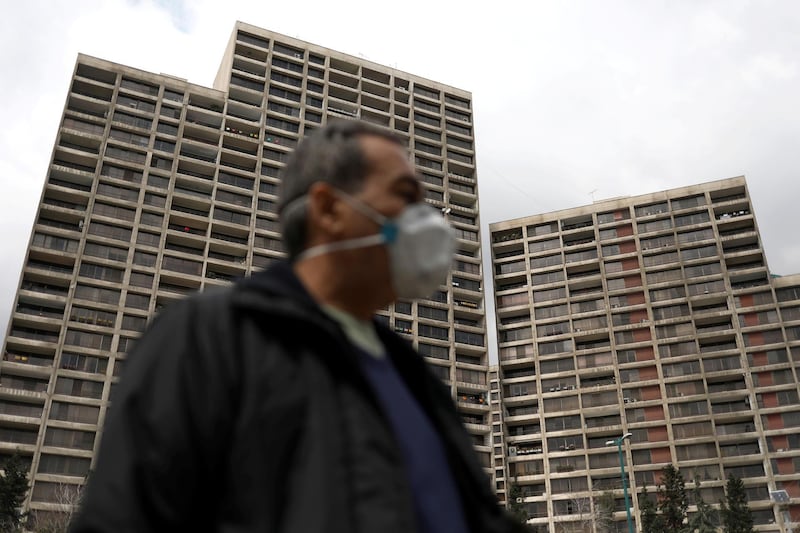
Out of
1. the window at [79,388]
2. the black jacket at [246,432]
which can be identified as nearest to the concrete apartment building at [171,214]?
the window at [79,388]

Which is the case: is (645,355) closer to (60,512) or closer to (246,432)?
(60,512)

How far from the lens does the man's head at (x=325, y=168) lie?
193 cm

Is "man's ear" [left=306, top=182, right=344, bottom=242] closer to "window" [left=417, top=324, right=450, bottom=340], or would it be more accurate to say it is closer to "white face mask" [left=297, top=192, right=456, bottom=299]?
"white face mask" [left=297, top=192, right=456, bottom=299]

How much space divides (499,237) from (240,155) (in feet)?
114

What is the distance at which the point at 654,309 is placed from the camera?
7269cm

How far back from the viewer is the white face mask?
1.93 meters

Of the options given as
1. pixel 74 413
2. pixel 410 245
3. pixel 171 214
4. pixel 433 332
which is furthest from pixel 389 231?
pixel 433 332

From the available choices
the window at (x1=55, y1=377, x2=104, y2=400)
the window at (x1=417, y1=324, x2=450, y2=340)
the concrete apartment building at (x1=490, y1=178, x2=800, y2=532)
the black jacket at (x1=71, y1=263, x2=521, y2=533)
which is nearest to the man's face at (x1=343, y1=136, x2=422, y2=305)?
the black jacket at (x1=71, y1=263, x2=521, y2=533)

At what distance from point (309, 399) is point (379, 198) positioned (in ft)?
2.32

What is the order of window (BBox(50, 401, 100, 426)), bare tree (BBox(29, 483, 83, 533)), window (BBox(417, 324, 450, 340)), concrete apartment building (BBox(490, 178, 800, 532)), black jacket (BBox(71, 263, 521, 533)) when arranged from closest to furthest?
black jacket (BBox(71, 263, 521, 533)), bare tree (BBox(29, 483, 83, 533)), window (BBox(50, 401, 100, 426)), concrete apartment building (BBox(490, 178, 800, 532)), window (BBox(417, 324, 450, 340))

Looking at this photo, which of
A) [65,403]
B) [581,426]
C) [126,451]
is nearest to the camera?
[126,451]

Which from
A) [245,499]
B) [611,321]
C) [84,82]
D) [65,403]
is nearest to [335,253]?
[245,499]

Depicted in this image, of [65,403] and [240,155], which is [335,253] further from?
[240,155]

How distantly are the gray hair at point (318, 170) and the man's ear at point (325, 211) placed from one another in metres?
0.03
